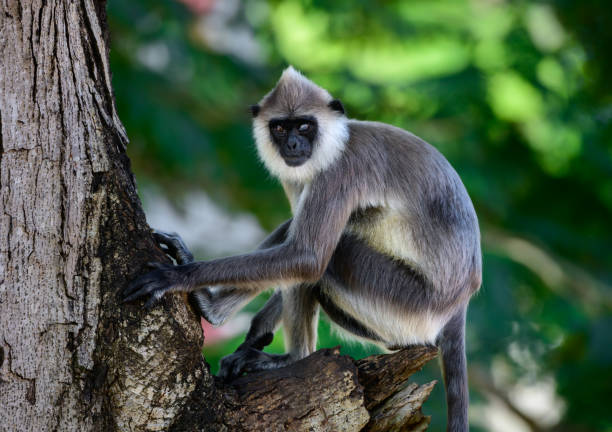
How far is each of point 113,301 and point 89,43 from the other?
114 cm

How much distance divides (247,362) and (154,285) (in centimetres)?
118

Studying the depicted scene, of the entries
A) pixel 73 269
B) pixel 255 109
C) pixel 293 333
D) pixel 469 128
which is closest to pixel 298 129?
pixel 255 109

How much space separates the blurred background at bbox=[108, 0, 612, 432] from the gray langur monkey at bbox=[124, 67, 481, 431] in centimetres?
273

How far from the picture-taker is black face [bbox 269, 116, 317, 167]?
410 centimetres

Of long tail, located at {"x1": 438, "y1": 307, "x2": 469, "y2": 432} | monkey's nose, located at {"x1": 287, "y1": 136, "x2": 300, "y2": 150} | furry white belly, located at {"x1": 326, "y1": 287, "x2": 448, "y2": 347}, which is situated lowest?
long tail, located at {"x1": 438, "y1": 307, "x2": 469, "y2": 432}

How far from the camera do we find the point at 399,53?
10086 millimetres

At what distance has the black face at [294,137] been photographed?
4.10 metres

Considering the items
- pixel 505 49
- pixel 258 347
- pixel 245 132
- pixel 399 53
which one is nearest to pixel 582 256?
pixel 505 49

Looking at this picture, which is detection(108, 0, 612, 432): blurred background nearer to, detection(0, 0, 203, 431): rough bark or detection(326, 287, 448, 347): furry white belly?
detection(326, 287, 448, 347): furry white belly

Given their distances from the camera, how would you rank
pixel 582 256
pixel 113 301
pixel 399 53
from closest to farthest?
pixel 113 301 < pixel 582 256 < pixel 399 53

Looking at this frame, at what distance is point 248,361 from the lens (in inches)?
155

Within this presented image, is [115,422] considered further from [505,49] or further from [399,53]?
[399,53]

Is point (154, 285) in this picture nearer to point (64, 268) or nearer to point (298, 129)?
point (64, 268)

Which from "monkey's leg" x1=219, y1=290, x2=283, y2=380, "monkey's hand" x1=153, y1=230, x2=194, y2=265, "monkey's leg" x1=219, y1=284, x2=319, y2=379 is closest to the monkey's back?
"monkey's leg" x1=219, y1=284, x2=319, y2=379
